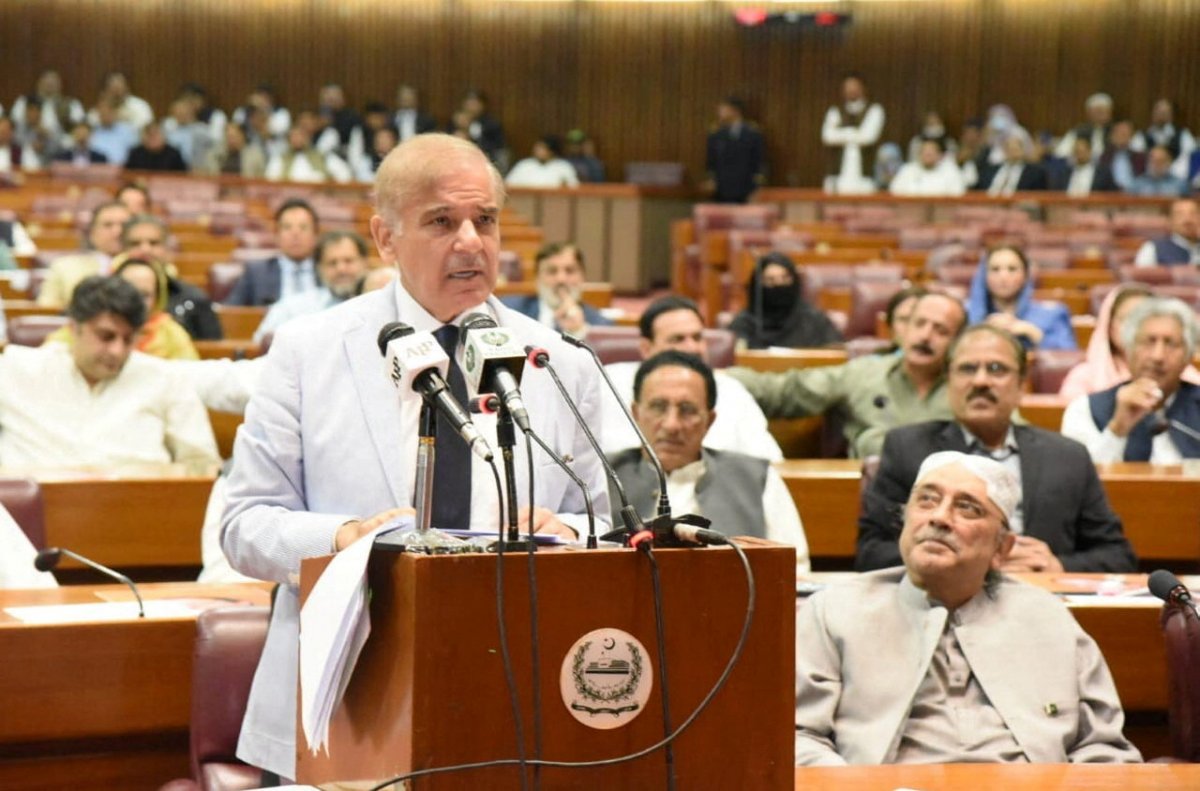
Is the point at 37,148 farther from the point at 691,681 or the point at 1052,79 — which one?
the point at 691,681

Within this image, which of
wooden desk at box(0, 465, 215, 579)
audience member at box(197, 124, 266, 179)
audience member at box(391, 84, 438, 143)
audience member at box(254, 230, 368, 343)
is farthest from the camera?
audience member at box(391, 84, 438, 143)

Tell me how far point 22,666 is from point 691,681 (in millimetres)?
1655

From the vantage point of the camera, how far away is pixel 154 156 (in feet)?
47.5

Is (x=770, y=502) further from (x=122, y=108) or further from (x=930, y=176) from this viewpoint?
(x=122, y=108)

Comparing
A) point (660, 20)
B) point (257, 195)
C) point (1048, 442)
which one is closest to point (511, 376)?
point (1048, 442)

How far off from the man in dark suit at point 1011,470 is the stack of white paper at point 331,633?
227cm

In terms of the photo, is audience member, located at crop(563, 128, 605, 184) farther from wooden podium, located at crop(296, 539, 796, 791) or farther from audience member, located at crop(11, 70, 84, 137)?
wooden podium, located at crop(296, 539, 796, 791)

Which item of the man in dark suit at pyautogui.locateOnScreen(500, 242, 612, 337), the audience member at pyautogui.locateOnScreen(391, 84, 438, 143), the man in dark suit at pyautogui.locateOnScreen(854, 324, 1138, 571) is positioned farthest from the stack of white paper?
the audience member at pyautogui.locateOnScreen(391, 84, 438, 143)

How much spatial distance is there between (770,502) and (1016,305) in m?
3.69

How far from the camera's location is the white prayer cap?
2.84 metres

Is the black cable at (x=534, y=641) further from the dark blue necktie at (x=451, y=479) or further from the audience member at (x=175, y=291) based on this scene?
the audience member at (x=175, y=291)

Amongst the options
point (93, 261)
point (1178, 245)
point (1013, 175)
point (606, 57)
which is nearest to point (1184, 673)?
point (93, 261)

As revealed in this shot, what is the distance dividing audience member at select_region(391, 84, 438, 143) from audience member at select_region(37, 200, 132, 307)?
26.0ft

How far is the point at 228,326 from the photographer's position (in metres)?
7.36
